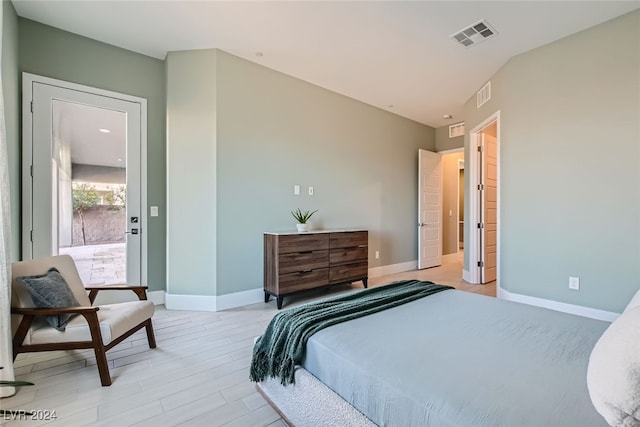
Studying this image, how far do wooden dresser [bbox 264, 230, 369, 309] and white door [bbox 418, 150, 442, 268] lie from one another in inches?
77.1

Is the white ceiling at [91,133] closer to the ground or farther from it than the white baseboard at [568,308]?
farther from it

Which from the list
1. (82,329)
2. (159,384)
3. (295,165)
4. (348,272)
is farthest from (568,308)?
(82,329)

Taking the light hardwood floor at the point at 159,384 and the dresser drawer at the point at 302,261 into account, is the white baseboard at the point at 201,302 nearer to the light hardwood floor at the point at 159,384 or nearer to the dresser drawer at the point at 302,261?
the light hardwood floor at the point at 159,384

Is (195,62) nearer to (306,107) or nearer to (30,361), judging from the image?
(306,107)

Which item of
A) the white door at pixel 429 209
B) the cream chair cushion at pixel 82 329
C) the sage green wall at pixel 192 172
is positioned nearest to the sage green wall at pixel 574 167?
the white door at pixel 429 209

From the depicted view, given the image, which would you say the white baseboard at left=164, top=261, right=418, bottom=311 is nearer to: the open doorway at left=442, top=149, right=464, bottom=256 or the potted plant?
the potted plant

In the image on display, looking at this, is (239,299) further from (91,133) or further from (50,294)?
(91,133)

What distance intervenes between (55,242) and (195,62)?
7.88 ft

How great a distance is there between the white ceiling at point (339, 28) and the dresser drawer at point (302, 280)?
256 cm

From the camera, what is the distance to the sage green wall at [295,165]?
351 cm

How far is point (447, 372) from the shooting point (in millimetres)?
1124

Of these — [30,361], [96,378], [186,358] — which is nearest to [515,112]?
[186,358]

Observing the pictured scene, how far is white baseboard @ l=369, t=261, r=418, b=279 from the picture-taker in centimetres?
511

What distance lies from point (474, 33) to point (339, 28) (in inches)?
53.8
